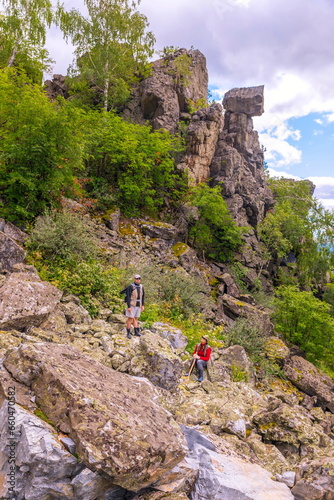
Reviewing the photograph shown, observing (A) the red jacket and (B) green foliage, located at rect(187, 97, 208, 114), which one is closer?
(A) the red jacket

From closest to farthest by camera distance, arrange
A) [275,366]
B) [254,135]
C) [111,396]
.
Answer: [111,396], [275,366], [254,135]

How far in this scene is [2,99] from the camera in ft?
34.7

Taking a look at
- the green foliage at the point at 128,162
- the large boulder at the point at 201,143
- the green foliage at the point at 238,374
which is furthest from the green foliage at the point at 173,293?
the large boulder at the point at 201,143

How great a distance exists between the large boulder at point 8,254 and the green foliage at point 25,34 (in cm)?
1915

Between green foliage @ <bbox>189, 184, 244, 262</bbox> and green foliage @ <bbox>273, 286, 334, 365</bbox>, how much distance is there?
697 centimetres

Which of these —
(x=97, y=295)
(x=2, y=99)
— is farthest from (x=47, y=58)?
(x=97, y=295)

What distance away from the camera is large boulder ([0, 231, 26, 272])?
Answer: 25.4ft

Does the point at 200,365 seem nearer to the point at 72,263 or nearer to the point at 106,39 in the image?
the point at 72,263

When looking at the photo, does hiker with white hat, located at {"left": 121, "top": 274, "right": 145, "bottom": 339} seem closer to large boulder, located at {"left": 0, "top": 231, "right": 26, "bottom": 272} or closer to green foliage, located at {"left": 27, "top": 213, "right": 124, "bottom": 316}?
green foliage, located at {"left": 27, "top": 213, "right": 124, "bottom": 316}

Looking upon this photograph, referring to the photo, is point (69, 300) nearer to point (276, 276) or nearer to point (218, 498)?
point (218, 498)

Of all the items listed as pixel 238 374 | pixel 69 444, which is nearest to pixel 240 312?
pixel 238 374

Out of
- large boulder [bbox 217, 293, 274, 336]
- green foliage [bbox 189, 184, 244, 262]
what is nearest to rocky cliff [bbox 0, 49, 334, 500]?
large boulder [bbox 217, 293, 274, 336]

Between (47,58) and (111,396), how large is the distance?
26681 mm

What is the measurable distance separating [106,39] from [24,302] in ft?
88.1
